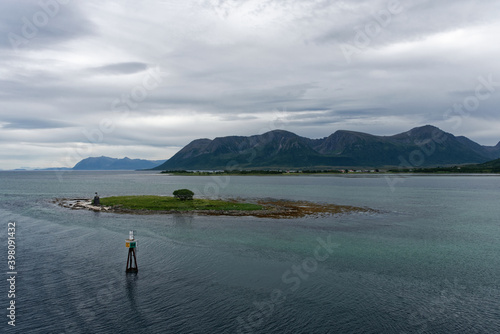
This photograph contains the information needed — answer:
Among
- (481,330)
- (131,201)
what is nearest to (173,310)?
(481,330)

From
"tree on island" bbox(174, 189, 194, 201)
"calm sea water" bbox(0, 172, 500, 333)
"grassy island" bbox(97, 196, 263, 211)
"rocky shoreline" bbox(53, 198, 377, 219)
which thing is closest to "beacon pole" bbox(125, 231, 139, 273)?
"calm sea water" bbox(0, 172, 500, 333)

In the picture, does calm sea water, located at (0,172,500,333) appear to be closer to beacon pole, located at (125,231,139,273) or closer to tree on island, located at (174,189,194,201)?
beacon pole, located at (125,231,139,273)

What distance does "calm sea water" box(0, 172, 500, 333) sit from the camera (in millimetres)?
21531

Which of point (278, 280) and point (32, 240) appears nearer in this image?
point (278, 280)

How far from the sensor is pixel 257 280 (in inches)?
1144

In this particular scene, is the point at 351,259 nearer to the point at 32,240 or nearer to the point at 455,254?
the point at 455,254

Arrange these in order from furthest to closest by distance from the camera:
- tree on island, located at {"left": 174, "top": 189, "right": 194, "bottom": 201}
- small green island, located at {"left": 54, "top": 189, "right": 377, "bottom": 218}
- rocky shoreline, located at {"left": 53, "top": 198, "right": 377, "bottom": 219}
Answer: tree on island, located at {"left": 174, "top": 189, "right": 194, "bottom": 201} → small green island, located at {"left": 54, "top": 189, "right": 377, "bottom": 218} → rocky shoreline, located at {"left": 53, "top": 198, "right": 377, "bottom": 219}

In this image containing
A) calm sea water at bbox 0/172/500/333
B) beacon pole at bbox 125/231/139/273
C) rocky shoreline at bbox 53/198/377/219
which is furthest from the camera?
rocky shoreline at bbox 53/198/377/219

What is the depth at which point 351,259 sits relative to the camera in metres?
35.6

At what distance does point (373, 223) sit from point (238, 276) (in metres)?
37.2

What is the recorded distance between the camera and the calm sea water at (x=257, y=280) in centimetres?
2153

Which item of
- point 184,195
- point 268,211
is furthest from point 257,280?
point 184,195

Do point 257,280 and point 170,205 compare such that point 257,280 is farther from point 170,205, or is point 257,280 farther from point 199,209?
point 170,205

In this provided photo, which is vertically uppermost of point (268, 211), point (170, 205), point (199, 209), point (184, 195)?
point (184, 195)
